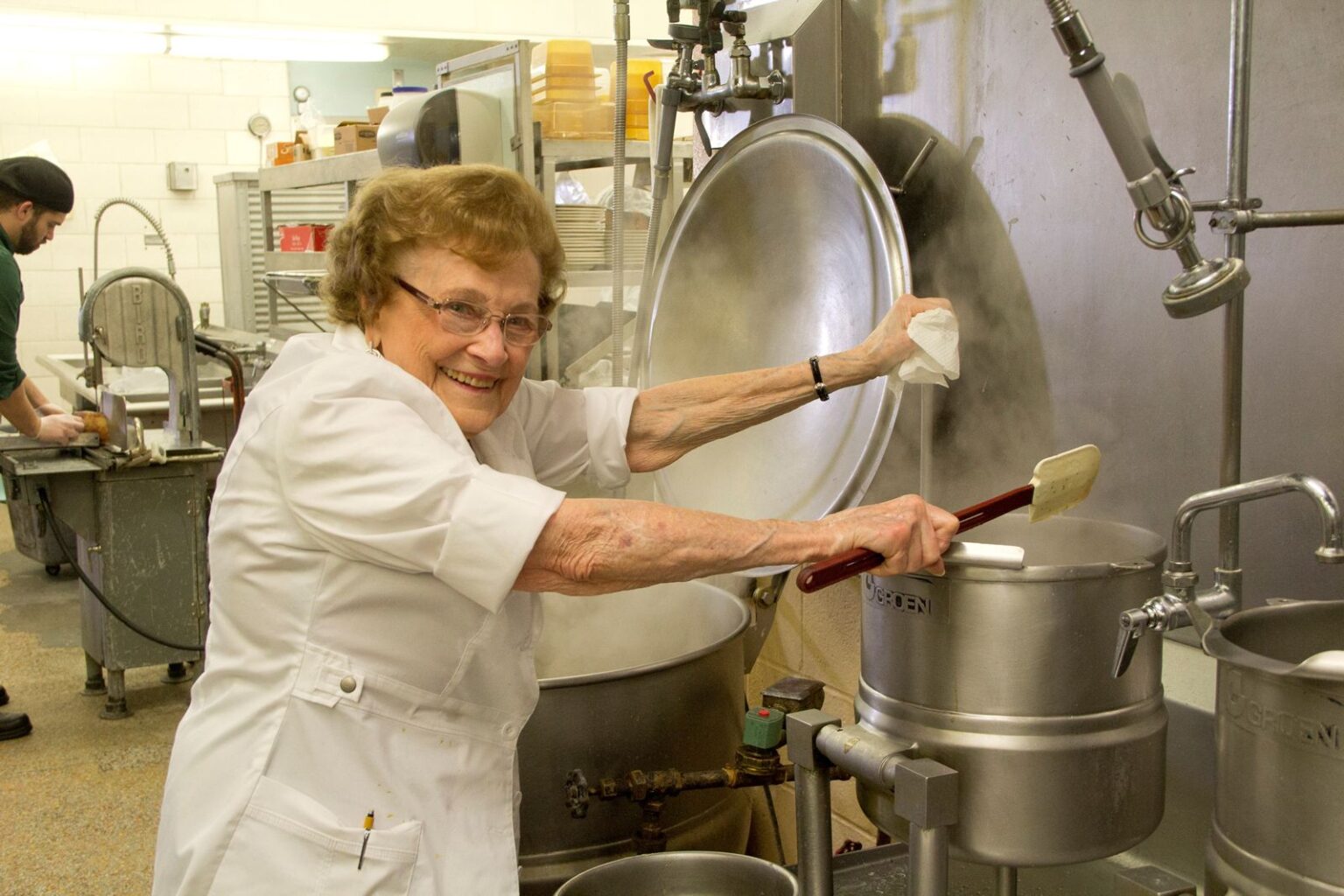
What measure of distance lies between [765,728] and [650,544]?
1.84 feet

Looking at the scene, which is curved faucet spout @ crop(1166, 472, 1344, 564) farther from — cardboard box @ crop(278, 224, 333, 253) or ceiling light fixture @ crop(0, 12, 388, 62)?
ceiling light fixture @ crop(0, 12, 388, 62)

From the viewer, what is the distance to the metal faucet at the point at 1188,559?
1049mm

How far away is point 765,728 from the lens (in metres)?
1.66

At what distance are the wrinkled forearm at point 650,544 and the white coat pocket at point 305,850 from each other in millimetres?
342

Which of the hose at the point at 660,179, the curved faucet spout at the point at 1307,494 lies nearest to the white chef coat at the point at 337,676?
the curved faucet spout at the point at 1307,494

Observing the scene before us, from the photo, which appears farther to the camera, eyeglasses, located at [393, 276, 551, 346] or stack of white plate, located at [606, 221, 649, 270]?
stack of white plate, located at [606, 221, 649, 270]

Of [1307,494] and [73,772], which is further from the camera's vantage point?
[73,772]

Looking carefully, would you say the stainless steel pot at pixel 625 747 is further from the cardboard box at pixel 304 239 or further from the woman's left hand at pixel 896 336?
the cardboard box at pixel 304 239

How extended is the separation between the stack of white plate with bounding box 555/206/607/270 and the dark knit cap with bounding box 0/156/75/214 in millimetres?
1973

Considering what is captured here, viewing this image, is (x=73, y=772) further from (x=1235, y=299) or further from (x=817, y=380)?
(x=1235, y=299)

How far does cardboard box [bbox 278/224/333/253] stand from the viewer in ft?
16.4

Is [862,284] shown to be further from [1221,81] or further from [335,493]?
[335,493]

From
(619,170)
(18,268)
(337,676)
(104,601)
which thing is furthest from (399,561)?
(18,268)

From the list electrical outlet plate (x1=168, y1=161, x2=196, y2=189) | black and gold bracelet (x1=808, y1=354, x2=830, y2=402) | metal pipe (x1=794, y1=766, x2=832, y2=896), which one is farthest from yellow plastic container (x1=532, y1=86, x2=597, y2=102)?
electrical outlet plate (x1=168, y1=161, x2=196, y2=189)
